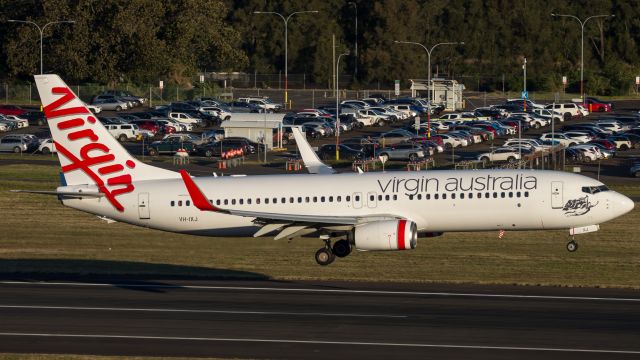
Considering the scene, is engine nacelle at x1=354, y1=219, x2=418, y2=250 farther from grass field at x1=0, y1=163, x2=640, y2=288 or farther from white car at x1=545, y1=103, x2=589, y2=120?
white car at x1=545, y1=103, x2=589, y2=120

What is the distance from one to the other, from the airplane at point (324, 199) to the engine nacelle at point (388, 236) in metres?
0.04

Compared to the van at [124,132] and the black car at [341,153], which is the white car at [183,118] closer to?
the van at [124,132]

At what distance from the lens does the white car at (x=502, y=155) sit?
114 meters

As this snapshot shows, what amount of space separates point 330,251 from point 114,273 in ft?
32.2

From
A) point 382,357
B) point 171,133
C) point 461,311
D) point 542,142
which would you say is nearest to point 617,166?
point 542,142

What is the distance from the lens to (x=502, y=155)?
115 meters

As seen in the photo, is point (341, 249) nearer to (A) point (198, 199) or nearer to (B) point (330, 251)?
(B) point (330, 251)

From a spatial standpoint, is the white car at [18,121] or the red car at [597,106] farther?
the red car at [597,106]

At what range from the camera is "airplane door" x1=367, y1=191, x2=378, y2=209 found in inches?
2090

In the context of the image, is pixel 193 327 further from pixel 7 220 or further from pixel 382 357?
pixel 7 220

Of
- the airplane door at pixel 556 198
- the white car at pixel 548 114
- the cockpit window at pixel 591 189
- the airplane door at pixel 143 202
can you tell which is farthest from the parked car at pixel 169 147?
the cockpit window at pixel 591 189

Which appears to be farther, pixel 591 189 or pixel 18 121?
pixel 18 121

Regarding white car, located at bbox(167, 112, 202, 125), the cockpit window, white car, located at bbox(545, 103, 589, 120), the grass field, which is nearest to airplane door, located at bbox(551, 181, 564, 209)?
the cockpit window

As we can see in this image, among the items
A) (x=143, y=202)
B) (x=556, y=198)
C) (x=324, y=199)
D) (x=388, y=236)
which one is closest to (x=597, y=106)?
(x=556, y=198)
